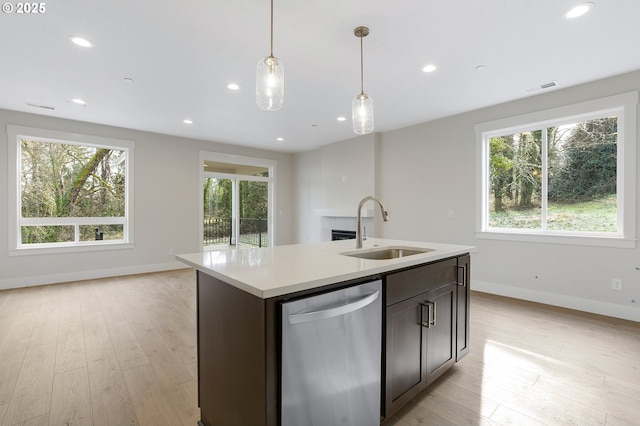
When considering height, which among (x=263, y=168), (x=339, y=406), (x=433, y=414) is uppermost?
(x=263, y=168)

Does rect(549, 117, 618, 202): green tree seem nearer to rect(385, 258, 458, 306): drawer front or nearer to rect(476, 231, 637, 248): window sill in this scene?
rect(476, 231, 637, 248): window sill

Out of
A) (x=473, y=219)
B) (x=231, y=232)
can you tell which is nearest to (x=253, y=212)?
(x=231, y=232)

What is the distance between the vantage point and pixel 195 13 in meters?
2.19

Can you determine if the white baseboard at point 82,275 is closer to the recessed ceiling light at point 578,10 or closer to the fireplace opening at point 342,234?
the fireplace opening at point 342,234

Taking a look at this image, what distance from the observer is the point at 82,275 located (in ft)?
16.0

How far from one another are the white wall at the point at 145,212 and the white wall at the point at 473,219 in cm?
362

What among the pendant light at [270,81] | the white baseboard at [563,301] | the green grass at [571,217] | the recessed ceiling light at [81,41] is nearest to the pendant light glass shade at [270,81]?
the pendant light at [270,81]

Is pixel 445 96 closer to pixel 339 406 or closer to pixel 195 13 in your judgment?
pixel 195 13

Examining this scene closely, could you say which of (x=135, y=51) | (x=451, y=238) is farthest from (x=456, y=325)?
(x=135, y=51)

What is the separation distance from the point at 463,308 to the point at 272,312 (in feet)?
5.46

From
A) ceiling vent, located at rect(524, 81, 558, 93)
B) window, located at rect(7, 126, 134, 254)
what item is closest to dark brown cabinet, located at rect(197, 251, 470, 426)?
ceiling vent, located at rect(524, 81, 558, 93)

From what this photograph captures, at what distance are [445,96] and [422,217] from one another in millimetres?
1930

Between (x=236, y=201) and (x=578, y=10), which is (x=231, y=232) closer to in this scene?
(x=236, y=201)

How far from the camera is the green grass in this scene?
333cm
